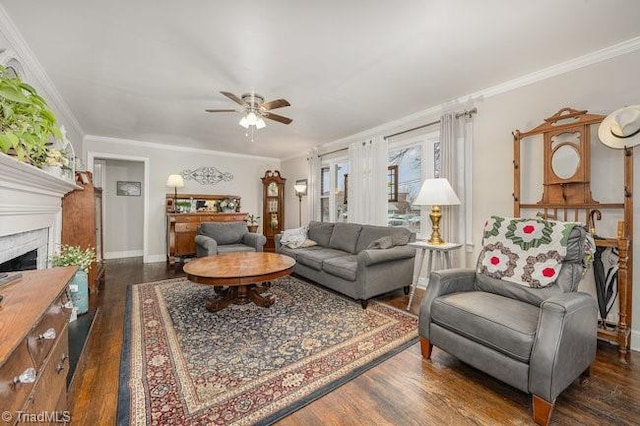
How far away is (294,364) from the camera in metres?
1.96

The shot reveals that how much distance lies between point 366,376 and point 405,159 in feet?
10.1

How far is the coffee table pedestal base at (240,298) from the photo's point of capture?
2.86 meters

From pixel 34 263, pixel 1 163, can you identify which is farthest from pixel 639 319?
pixel 34 263

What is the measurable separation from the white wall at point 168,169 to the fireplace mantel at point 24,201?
9.44 ft

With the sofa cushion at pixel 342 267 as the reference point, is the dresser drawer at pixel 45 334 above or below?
above

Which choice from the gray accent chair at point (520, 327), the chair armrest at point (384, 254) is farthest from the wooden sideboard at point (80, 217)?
the gray accent chair at point (520, 327)

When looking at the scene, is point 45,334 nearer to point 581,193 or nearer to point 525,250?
point 525,250

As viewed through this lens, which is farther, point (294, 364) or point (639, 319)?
point (639, 319)

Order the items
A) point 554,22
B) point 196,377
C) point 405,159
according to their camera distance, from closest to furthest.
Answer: point 196,377
point 554,22
point 405,159

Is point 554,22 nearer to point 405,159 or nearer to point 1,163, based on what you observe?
point 405,159

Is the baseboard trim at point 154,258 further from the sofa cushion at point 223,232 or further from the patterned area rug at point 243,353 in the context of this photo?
the patterned area rug at point 243,353

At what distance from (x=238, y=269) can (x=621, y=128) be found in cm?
342

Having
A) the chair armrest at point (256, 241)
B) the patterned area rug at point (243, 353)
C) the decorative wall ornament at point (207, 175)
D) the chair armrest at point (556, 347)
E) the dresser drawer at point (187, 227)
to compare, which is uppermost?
the decorative wall ornament at point (207, 175)

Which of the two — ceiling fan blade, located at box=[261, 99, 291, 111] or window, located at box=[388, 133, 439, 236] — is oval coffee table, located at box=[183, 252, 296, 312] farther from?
window, located at box=[388, 133, 439, 236]
